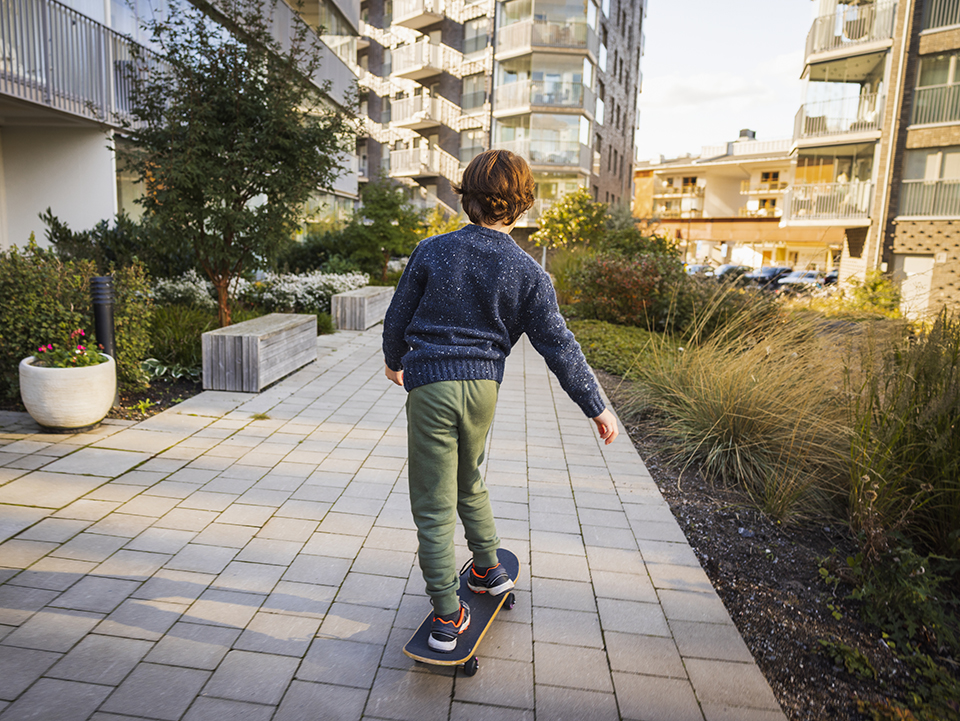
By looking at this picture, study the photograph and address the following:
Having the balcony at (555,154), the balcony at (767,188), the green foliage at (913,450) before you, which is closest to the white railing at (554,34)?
the balcony at (555,154)

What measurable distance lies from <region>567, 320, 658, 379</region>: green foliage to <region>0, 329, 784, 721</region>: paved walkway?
3.22 m

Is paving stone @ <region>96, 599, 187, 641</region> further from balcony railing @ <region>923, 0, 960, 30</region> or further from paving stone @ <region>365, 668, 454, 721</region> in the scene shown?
balcony railing @ <region>923, 0, 960, 30</region>

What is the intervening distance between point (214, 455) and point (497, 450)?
2.07 meters

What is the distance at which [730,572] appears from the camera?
3.21 meters

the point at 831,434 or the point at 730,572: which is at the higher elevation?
the point at 831,434

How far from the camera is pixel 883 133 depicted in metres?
23.0

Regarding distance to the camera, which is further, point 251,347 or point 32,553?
point 251,347

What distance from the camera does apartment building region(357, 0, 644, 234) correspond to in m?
31.1

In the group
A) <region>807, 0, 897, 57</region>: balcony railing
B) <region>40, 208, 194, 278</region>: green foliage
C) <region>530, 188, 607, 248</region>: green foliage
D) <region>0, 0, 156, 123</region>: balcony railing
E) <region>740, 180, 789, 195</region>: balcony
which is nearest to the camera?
<region>40, 208, 194, 278</region>: green foliage

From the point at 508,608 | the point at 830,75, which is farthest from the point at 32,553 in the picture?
the point at 830,75

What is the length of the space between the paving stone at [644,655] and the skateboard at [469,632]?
470mm

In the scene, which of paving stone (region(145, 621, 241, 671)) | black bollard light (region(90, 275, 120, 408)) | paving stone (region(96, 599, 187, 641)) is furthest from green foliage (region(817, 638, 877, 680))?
black bollard light (region(90, 275, 120, 408))

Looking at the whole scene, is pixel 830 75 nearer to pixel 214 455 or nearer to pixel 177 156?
pixel 177 156

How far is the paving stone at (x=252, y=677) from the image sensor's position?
2125mm
